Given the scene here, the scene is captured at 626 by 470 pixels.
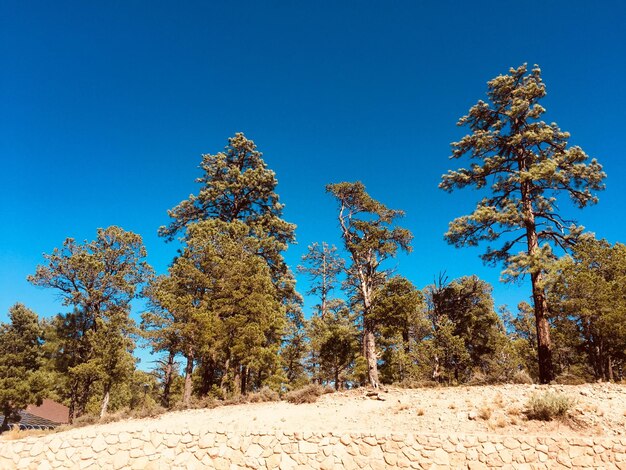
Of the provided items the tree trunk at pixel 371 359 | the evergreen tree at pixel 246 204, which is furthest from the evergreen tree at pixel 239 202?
the tree trunk at pixel 371 359

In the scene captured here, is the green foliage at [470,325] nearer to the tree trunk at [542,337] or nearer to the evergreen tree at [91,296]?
the tree trunk at [542,337]

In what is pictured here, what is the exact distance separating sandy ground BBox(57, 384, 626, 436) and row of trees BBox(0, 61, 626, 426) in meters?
2.61

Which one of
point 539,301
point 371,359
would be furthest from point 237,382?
point 539,301

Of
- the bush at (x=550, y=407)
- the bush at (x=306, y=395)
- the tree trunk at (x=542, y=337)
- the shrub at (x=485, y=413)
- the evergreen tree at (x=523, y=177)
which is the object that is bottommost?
the bush at (x=306, y=395)

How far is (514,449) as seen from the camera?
8.19m

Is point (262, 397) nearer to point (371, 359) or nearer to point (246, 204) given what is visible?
point (371, 359)

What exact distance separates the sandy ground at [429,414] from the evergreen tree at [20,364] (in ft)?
59.5

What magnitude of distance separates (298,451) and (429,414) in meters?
4.19

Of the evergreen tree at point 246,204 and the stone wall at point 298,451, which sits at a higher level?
the evergreen tree at point 246,204

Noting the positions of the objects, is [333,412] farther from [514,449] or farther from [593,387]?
[593,387]

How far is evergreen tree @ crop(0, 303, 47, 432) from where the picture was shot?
25.1 metres

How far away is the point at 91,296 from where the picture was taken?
70.4 feet

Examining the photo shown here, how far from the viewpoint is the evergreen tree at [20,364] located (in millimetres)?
25062

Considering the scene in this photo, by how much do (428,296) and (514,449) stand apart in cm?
2249
